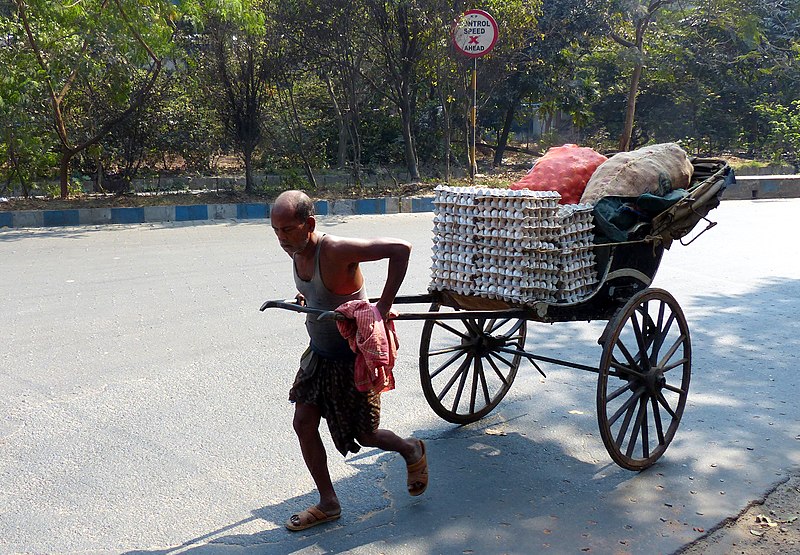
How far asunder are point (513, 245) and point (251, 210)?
976cm

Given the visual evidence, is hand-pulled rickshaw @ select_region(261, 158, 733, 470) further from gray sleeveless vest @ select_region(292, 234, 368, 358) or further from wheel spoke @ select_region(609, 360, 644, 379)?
gray sleeveless vest @ select_region(292, 234, 368, 358)

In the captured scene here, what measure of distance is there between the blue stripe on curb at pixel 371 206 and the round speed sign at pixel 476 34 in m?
2.75

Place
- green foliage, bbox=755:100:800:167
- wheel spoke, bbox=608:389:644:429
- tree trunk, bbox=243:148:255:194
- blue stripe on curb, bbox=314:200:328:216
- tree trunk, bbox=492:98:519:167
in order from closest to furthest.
Result: 1. wheel spoke, bbox=608:389:644:429
2. blue stripe on curb, bbox=314:200:328:216
3. tree trunk, bbox=243:148:255:194
4. green foliage, bbox=755:100:800:167
5. tree trunk, bbox=492:98:519:167

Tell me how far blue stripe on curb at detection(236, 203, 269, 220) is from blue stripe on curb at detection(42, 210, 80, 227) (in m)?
2.32

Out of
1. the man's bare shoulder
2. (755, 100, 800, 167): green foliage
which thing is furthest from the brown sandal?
(755, 100, 800, 167): green foliage

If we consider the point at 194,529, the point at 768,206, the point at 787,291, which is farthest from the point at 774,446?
the point at 768,206

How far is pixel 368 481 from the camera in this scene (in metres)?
4.12

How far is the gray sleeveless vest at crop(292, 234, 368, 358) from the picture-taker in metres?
3.58

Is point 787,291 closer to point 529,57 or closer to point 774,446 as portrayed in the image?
point 774,446

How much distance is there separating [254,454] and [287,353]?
1742 mm

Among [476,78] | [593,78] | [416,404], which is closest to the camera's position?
[416,404]

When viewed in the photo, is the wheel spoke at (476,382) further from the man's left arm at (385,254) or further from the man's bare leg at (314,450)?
the man's left arm at (385,254)

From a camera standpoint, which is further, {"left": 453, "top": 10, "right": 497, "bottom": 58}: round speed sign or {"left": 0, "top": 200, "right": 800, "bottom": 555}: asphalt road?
{"left": 453, "top": 10, "right": 497, "bottom": 58}: round speed sign

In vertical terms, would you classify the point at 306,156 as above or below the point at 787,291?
above
